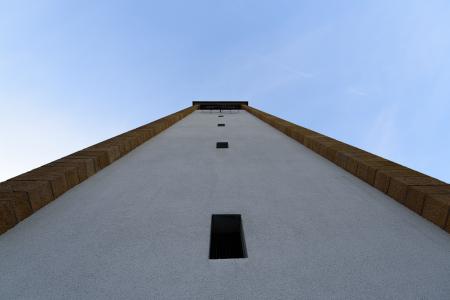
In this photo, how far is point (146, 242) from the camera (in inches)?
91.0

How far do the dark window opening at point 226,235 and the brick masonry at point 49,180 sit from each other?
90.8 inches

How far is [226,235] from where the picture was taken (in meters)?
2.93

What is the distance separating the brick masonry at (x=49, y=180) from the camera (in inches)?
98.5

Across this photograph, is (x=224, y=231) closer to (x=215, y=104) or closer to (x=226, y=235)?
(x=226, y=235)

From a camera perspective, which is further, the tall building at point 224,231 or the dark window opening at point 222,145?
the dark window opening at point 222,145

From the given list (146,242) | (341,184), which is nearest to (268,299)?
(146,242)

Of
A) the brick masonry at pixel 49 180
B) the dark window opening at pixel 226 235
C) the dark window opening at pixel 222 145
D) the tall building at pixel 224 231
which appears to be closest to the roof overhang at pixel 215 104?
the dark window opening at pixel 222 145

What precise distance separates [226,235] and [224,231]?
66 mm

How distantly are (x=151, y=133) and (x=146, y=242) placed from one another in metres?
4.78

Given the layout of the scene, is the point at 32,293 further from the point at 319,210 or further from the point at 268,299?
the point at 319,210

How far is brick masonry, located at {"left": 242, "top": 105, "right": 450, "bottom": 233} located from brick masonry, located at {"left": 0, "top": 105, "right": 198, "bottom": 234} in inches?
187

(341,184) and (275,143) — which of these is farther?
(275,143)

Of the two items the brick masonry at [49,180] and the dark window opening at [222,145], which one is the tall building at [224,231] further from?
the dark window opening at [222,145]

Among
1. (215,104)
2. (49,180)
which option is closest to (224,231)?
(49,180)
